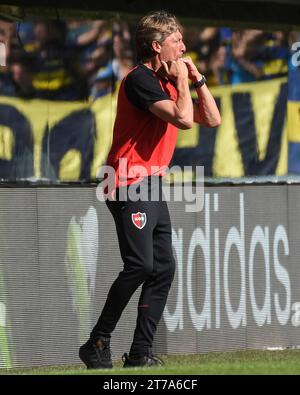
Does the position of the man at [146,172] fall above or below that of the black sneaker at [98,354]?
above

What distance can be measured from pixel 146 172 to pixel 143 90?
0.50 meters

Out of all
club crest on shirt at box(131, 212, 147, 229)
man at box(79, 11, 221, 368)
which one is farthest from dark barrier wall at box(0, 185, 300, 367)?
club crest on shirt at box(131, 212, 147, 229)

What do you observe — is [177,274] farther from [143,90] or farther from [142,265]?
[143,90]

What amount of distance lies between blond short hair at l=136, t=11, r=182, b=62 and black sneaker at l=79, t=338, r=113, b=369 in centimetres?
177

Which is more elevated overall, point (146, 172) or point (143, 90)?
point (143, 90)

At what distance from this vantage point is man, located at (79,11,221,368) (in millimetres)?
7434

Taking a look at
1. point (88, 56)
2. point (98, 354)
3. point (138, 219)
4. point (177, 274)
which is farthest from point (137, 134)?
point (177, 274)

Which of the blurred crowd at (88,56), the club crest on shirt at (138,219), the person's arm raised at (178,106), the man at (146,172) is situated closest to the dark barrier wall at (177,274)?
the blurred crowd at (88,56)

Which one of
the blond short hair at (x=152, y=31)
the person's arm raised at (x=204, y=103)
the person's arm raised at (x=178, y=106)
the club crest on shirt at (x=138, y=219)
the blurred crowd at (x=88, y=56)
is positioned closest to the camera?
the person's arm raised at (x=178, y=106)

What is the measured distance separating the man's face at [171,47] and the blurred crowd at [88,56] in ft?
5.38

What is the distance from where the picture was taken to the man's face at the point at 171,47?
768 centimetres

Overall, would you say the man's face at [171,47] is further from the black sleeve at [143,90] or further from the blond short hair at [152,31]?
the black sleeve at [143,90]

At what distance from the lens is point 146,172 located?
24.8 feet
